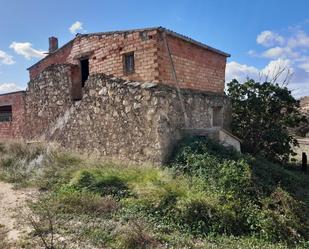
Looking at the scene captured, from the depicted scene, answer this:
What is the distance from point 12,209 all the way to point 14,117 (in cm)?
905

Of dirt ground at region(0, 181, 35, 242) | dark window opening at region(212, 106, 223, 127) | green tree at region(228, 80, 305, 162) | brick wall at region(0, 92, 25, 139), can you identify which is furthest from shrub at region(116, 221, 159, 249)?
brick wall at region(0, 92, 25, 139)

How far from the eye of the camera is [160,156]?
27.2 feet

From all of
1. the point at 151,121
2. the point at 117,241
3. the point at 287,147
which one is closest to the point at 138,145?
the point at 151,121

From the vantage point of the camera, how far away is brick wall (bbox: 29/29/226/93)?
8.84 m

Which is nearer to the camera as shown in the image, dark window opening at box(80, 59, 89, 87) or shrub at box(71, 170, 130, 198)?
shrub at box(71, 170, 130, 198)

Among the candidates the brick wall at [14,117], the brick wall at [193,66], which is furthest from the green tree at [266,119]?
the brick wall at [14,117]

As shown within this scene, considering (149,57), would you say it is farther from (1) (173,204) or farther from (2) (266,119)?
(2) (266,119)

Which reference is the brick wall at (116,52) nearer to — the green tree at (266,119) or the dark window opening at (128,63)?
the dark window opening at (128,63)

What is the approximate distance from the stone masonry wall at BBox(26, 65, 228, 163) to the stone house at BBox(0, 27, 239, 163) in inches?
1.1

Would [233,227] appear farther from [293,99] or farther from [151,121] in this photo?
[293,99]

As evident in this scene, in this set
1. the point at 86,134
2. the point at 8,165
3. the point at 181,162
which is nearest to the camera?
the point at 181,162

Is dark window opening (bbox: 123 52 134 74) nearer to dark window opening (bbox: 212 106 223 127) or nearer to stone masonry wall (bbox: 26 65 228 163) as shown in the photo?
stone masonry wall (bbox: 26 65 228 163)

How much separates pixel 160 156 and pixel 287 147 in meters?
6.00

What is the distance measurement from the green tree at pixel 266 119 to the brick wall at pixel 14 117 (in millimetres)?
9412
